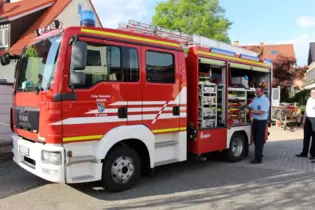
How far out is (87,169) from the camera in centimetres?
489

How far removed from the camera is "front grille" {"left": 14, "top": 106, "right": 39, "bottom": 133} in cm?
486

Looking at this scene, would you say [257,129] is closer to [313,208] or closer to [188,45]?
[188,45]

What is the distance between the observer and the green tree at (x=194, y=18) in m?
30.5

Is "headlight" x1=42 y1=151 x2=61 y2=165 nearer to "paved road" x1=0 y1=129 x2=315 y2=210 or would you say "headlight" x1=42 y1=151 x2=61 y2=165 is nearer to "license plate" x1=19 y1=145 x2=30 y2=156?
"license plate" x1=19 y1=145 x2=30 y2=156

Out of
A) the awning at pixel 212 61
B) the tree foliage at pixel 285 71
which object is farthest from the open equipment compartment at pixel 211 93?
the tree foliage at pixel 285 71

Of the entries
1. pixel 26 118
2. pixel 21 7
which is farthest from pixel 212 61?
pixel 21 7

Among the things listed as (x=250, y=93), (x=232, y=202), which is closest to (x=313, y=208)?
(x=232, y=202)

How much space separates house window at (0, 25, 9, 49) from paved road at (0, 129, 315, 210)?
13485 millimetres

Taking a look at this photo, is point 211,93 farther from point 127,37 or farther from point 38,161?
point 38,161

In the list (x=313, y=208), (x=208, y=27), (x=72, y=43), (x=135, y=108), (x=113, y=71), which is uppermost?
(x=208, y=27)

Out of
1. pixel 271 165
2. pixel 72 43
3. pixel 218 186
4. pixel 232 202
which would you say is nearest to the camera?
pixel 72 43

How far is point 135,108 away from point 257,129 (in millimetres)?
3770

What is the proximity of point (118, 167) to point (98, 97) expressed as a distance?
1.22m

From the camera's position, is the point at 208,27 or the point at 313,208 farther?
the point at 208,27
